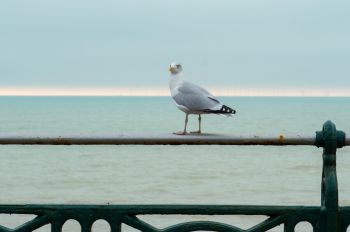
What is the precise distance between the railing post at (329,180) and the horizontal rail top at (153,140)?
0.06 metres

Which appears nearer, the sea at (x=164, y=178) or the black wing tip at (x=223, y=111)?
the black wing tip at (x=223, y=111)

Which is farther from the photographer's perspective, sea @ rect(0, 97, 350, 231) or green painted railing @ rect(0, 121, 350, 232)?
sea @ rect(0, 97, 350, 231)

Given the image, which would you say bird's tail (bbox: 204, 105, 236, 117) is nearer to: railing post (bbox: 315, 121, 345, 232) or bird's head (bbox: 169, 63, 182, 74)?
bird's head (bbox: 169, 63, 182, 74)

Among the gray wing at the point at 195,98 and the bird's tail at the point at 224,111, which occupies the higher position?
the gray wing at the point at 195,98

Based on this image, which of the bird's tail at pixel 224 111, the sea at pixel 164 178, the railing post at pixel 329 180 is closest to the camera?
the railing post at pixel 329 180

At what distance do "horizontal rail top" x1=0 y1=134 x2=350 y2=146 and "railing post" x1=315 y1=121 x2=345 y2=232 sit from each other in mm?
56

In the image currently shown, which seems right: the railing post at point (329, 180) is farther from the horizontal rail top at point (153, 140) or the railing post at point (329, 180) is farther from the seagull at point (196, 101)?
the seagull at point (196, 101)

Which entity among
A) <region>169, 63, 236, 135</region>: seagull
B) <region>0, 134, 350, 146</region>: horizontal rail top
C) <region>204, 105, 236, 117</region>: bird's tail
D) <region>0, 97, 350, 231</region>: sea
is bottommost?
<region>0, 134, 350, 146</region>: horizontal rail top

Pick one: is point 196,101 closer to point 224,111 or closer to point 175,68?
point 224,111

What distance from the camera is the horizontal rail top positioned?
2771 millimetres

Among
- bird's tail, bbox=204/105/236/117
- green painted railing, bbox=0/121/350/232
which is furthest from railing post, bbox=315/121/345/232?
bird's tail, bbox=204/105/236/117

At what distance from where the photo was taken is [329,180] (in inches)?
106

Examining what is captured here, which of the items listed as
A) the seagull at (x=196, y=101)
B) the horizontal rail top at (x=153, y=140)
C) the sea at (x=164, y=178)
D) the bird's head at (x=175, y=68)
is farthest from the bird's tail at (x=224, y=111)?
the sea at (x=164, y=178)

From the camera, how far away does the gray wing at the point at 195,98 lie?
5148 millimetres
